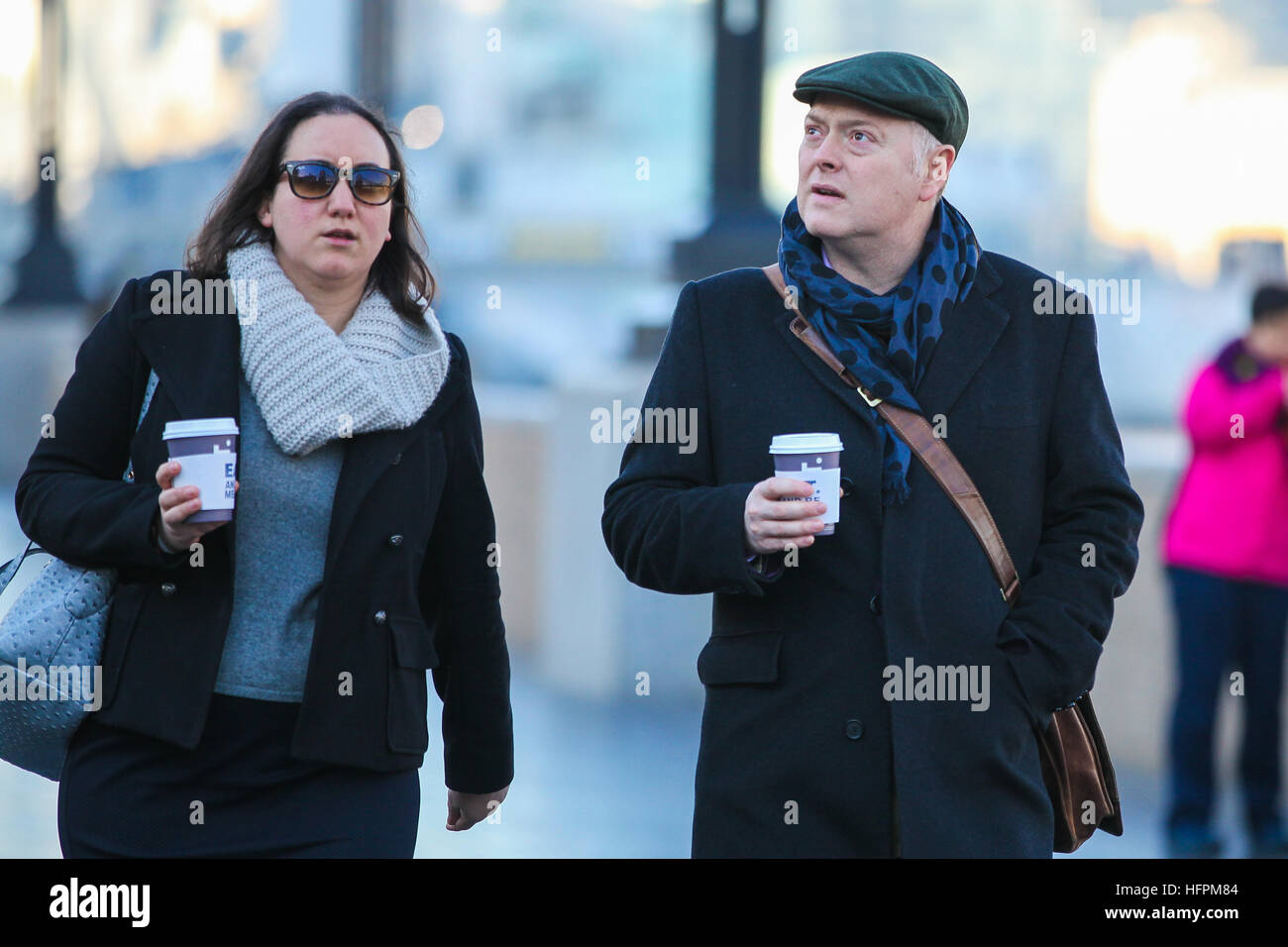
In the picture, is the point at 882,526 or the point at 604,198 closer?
the point at 882,526

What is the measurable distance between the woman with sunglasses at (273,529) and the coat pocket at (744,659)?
475mm

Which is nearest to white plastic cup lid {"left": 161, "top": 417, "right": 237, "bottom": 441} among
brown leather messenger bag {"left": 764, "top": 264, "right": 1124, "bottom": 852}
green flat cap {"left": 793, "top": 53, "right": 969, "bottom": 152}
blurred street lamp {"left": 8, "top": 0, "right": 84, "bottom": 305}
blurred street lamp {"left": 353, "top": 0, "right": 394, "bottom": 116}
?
brown leather messenger bag {"left": 764, "top": 264, "right": 1124, "bottom": 852}

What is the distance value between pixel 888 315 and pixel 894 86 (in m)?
0.37

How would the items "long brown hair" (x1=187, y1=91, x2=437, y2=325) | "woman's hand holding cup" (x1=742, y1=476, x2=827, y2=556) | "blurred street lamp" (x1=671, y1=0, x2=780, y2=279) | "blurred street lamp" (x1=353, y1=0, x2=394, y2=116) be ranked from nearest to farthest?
"woman's hand holding cup" (x1=742, y1=476, x2=827, y2=556), "long brown hair" (x1=187, y1=91, x2=437, y2=325), "blurred street lamp" (x1=671, y1=0, x2=780, y2=279), "blurred street lamp" (x1=353, y1=0, x2=394, y2=116)

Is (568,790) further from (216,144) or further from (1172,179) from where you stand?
(216,144)

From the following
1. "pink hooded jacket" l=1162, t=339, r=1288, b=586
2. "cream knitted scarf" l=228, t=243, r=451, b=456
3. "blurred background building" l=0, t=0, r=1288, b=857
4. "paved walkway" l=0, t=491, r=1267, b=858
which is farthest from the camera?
"blurred background building" l=0, t=0, r=1288, b=857

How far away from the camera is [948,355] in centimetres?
300

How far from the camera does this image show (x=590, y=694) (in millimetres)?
8281

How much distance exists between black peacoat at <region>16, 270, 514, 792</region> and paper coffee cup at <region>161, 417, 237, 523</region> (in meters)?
0.11

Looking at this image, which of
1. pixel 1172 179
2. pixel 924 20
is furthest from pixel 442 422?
pixel 924 20

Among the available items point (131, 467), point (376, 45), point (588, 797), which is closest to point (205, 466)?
point (131, 467)

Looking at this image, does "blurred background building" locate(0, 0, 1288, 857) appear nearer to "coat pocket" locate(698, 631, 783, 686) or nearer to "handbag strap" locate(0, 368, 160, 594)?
"handbag strap" locate(0, 368, 160, 594)

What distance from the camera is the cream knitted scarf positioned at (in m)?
2.98

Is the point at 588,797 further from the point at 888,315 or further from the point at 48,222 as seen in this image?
the point at 48,222
